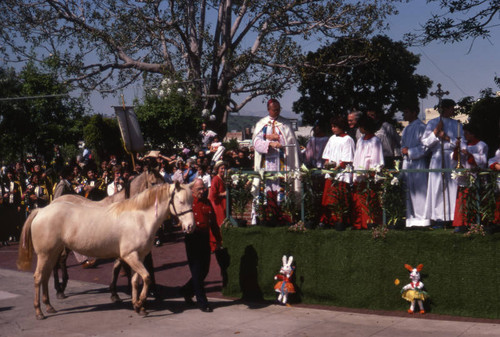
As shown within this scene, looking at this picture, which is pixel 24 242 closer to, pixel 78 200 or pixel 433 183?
pixel 78 200

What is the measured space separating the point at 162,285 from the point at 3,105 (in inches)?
1296

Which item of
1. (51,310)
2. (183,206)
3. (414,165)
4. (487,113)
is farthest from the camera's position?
(487,113)

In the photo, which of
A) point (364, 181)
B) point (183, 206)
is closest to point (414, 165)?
point (364, 181)

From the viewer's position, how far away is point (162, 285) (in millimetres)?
12602

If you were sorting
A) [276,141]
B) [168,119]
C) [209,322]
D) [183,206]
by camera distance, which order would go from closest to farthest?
1. [209,322]
2. [183,206]
3. [276,141]
4. [168,119]

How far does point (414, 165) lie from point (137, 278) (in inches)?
194

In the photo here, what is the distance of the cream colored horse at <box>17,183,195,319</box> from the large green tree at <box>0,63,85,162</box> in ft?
99.4

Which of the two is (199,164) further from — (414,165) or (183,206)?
(183,206)

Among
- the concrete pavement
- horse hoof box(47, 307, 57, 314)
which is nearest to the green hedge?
the concrete pavement

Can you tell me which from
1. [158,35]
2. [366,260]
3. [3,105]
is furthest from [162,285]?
[3,105]

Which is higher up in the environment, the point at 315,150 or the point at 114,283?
the point at 315,150

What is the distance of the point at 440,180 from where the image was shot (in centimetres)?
1042

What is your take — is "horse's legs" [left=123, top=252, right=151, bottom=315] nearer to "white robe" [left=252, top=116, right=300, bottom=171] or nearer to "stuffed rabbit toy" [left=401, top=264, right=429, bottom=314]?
"white robe" [left=252, top=116, right=300, bottom=171]

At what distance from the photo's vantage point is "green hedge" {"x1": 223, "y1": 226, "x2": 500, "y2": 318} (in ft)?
29.1
